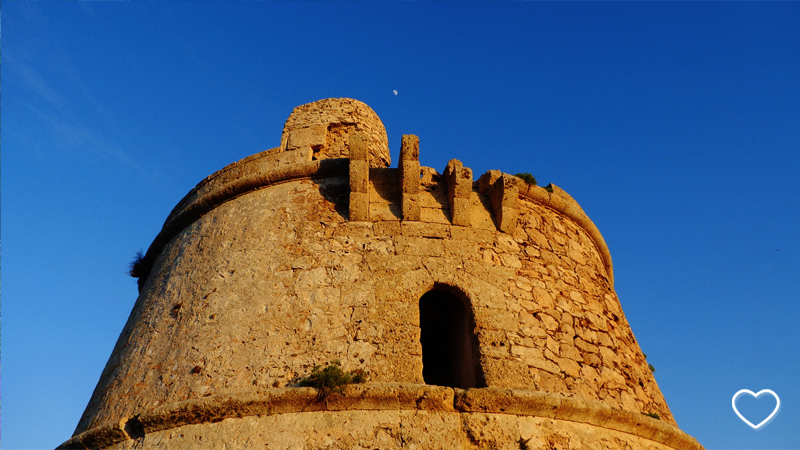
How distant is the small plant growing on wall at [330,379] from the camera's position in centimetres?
443

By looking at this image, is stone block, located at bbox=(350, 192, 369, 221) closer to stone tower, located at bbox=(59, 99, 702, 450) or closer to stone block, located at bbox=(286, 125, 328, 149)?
stone tower, located at bbox=(59, 99, 702, 450)

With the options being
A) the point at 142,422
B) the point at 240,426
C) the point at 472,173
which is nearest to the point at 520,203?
the point at 472,173

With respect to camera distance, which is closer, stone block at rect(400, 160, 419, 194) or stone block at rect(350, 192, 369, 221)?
stone block at rect(350, 192, 369, 221)

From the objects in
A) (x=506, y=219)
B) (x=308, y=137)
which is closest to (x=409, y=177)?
(x=506, y=219)

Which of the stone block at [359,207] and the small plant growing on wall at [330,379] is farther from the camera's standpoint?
the stone block at [359,207]

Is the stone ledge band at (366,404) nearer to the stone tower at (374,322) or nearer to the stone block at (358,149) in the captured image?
the stone tower at (374,322)

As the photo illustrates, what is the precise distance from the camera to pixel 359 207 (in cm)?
581

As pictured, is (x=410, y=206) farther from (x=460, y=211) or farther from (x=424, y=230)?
(x=460, y=211)

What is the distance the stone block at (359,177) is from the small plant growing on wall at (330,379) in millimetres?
1942

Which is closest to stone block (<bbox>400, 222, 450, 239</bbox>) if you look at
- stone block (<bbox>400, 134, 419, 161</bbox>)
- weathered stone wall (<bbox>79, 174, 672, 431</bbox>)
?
weathered stone wall (<bbox>79, 174, 672, 431</bbox>)

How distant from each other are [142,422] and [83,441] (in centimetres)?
79

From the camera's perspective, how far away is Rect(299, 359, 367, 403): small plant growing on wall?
174 inches

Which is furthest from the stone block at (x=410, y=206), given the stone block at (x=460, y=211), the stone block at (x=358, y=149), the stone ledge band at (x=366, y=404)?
the stone ledge band at (x=366, y=404)

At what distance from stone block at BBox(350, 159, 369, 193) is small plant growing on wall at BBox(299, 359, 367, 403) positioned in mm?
1942
